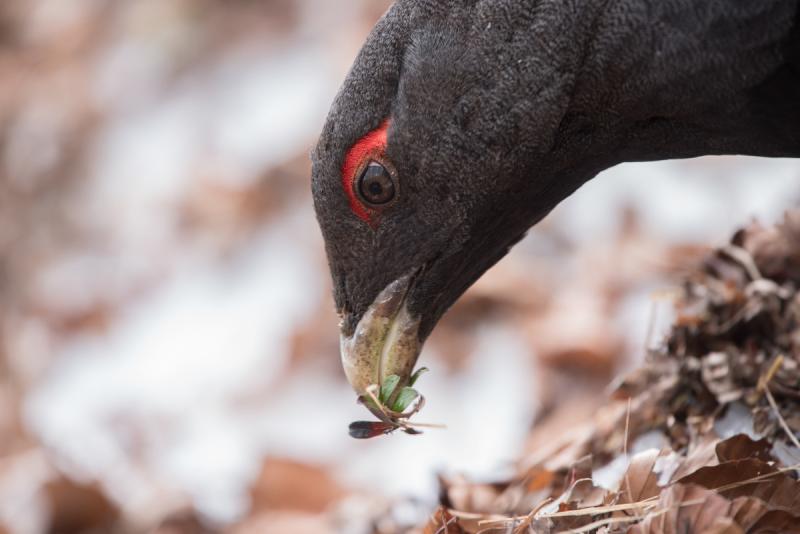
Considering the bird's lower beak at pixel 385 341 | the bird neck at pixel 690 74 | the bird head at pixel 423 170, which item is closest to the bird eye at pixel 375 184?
the bird head at pixel 423 170

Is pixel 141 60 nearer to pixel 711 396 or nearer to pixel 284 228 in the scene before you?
pixel 284 228

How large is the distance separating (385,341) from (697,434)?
733 millimetres

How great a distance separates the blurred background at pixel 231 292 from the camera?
11.7 feet

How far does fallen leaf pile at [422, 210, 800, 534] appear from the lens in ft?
6.31

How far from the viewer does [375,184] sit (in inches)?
95.2

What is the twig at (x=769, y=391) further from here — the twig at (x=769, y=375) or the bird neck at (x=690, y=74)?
the bird neck at (x=690, y=74)

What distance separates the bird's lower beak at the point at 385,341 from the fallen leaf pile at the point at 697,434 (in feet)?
1.10

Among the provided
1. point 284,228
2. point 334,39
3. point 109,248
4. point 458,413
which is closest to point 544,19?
point 458,413

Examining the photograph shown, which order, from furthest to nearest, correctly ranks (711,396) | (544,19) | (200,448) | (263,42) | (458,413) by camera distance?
(263,42) < (200,448) < (458,413) < (711,396) < (544,19)

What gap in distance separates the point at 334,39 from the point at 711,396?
3809 millimetres

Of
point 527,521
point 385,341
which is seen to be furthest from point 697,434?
point 385,341

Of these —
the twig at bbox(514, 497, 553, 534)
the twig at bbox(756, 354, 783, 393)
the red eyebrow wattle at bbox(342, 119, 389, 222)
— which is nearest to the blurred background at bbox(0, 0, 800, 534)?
the twig at bbox(756, 354, 783, 393)

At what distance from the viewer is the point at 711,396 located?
244 cm

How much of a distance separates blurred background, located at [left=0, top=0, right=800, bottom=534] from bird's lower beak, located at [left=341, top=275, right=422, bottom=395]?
0.46m
